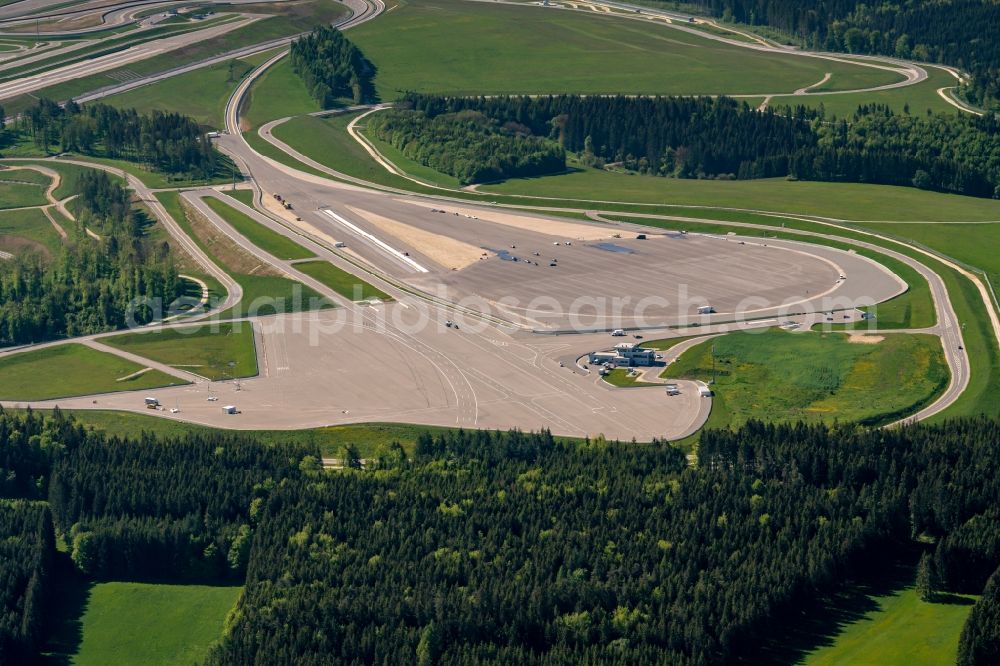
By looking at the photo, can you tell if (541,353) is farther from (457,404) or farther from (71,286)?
(71,286)

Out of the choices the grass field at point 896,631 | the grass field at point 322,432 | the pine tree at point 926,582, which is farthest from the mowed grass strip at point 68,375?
the pine tree at point 926,582

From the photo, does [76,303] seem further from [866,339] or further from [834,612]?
[834,612]

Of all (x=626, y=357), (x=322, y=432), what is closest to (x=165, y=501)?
(x=322, y=432)

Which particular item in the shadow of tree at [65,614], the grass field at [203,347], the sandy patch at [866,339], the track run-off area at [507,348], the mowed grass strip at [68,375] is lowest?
the shadow of tree at [65,614]

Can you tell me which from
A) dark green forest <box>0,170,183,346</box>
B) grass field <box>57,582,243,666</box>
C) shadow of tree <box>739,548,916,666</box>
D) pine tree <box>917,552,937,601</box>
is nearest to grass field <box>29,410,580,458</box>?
grass field <box>57,582,243,666</box>

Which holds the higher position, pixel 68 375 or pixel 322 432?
pixel 322 432

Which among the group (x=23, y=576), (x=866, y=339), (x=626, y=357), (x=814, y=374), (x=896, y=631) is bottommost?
(x=23, y=576)

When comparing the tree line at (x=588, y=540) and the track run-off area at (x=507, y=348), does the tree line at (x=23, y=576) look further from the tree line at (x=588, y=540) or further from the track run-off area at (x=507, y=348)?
the track run-off area at (x=507, y=348)
